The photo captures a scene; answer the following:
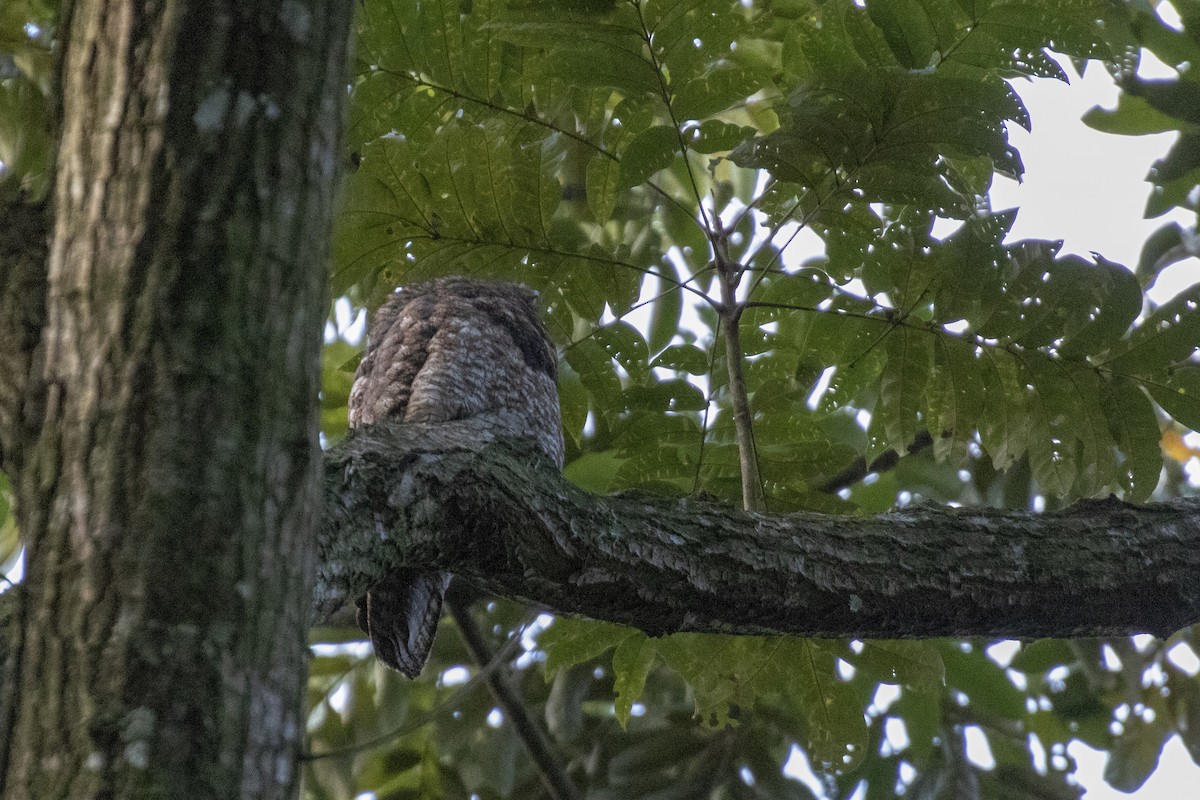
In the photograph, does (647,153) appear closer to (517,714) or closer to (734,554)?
(734,554)

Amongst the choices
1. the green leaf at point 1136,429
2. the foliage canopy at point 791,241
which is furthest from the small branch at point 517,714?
the green leaf at point 1136,429

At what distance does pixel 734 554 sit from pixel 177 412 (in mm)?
910

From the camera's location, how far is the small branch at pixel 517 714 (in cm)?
307

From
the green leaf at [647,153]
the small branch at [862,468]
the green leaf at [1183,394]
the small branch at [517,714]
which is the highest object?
the green leaf at [647,153]

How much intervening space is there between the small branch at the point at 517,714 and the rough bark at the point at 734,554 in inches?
57.3

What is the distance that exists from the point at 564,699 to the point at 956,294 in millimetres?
1794

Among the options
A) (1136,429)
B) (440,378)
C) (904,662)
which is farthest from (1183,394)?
(440,378)

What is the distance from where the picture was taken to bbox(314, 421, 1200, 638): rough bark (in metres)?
1.47

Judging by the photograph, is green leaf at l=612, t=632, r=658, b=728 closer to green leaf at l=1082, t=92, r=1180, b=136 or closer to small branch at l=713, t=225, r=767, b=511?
small branch at l=713, t=225, r=767, b=511

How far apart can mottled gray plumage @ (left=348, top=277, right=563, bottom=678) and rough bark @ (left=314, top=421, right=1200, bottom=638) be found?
0.12m

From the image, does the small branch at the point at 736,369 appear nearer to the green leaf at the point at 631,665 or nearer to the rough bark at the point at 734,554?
the rough bark at the point at 734,554

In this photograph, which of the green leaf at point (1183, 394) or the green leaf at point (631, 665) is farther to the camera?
the green leaf at point (631, 665)

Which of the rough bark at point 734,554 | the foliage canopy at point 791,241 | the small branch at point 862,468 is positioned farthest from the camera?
the small branch at point 862,468

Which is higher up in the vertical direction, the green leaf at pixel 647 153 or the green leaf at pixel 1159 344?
→ the green leaf at pixel 647 153
